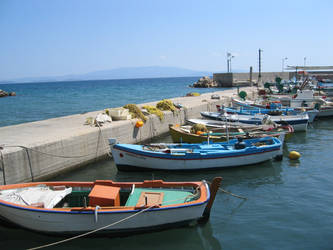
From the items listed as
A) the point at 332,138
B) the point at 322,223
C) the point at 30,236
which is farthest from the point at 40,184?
the point at 332,138

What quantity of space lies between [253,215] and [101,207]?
14.3 ft

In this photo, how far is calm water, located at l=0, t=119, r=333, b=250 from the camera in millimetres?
7492

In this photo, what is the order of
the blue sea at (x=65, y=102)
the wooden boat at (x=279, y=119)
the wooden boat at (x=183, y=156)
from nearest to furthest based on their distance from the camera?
1. the wooden boat at (x=183, y=156)
2. the wooden boat at (x=279, y=119)
3. the blue sea at (x=65, y=102)

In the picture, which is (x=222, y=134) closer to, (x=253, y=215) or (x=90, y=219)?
(x=253, y=215)

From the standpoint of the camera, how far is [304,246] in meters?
7.21

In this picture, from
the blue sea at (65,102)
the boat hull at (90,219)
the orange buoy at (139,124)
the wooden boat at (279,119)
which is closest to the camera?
the boat hull at (90,219)

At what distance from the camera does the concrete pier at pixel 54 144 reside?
10445 millimetres

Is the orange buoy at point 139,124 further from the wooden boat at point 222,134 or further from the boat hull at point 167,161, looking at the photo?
the boat hull at point 167,161

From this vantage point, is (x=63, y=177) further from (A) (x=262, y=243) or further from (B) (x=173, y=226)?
(A) (x=262, y=243)

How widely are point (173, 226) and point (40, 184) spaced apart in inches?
155

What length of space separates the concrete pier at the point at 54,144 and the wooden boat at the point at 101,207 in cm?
216

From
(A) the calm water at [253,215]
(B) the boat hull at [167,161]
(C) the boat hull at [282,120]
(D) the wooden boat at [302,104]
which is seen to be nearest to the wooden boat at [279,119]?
(C) the boat hull at [282,120]

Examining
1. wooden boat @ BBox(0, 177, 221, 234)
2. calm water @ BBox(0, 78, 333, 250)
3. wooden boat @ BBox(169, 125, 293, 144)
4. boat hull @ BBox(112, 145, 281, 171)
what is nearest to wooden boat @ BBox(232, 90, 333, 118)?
wooden boat @ BBox(169, 125, 293, 144)

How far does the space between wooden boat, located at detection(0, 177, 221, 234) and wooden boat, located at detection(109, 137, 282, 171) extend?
3.45 m
